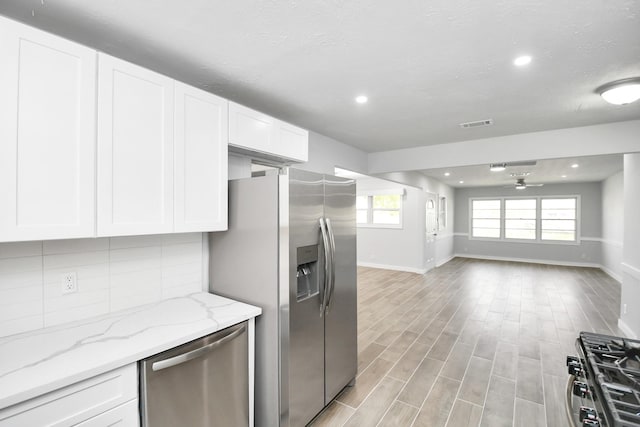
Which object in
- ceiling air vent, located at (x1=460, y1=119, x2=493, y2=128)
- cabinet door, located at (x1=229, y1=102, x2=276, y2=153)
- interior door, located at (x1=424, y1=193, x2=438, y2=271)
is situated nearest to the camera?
cabinet door, located at (x1=229, y1=102, x2=276, y2=153)

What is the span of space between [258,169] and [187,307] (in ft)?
5.03

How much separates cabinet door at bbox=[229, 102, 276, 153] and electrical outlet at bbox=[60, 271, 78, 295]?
50.6 inches

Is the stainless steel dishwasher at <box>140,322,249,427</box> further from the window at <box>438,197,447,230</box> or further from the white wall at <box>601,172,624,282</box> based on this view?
the white wall at <box>601,172,624,282</box>

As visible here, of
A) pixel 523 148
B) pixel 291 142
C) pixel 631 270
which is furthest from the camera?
pixel 523 148

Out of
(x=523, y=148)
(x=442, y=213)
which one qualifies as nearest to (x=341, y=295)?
(x=523, y=148)

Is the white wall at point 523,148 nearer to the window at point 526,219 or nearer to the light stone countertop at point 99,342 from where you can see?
the light stone countertop at point 99,342

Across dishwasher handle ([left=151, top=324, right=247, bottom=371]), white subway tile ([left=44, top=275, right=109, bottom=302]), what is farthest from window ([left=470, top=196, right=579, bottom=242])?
white subway tile ([left=44, top=275, right=109, bottom=302])

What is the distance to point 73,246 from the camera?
1.68 m

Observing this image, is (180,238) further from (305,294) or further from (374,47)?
(374,47)

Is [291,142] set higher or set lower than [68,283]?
higher

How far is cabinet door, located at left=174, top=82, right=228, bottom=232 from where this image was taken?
1.79 metres

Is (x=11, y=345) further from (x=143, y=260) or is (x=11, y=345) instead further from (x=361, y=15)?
(x=361, y=15)

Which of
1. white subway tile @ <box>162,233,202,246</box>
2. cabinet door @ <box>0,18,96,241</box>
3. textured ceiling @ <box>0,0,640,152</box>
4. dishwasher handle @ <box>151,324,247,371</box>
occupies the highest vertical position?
textured ceiling @ <box>0,0,640,152</box>

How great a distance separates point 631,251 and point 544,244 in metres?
6.36
